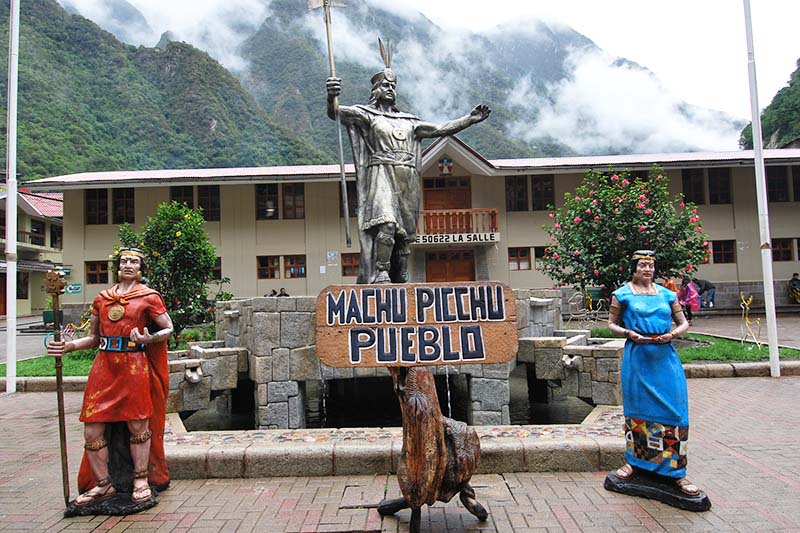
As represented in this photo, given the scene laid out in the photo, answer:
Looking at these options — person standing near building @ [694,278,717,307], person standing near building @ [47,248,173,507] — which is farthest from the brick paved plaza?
person standing near building @ [694,278,717,307]

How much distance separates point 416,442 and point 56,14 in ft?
221

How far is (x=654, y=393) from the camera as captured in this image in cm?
371

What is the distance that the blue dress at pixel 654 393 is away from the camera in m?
3.67

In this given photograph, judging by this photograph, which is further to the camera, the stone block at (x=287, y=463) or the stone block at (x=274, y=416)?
the stone block at (x=274, y=416)

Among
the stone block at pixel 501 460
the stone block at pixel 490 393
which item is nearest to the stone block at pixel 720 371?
the stone block at pixel 490 393

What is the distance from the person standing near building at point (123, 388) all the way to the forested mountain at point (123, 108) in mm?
38537

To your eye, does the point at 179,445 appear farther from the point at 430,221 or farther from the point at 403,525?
the point at 430,221

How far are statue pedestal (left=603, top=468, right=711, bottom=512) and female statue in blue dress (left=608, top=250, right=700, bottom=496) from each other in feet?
0.11

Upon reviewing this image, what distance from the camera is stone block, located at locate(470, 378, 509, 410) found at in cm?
569

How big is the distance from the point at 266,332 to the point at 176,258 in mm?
5700

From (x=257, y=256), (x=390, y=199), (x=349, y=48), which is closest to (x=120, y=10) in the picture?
(x=349, y=48)

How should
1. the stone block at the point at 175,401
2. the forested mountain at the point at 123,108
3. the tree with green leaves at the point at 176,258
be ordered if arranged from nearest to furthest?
the stone block at the point at 175,401 → the tree with green leaves at the point at 176,258 → the forested mountain at the point at 123,108

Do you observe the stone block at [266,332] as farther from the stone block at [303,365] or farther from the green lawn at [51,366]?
the green lawn at [51,366]

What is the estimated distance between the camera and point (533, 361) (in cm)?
624
